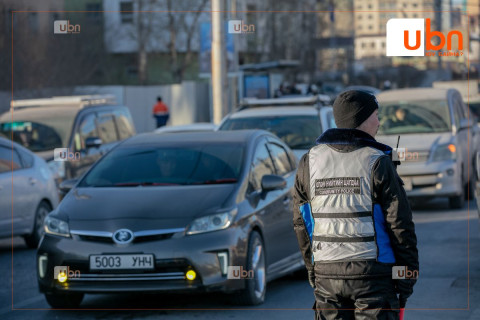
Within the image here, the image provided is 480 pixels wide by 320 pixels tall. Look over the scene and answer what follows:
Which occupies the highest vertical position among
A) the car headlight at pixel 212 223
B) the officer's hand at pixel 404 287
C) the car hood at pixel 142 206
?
the officer's hand at pixel 404 287

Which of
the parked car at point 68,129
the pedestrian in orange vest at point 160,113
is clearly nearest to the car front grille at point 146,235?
the parked car at point 68,129

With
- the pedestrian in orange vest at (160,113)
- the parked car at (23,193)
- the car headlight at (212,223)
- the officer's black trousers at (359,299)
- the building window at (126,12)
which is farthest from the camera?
the building window at (126,12)

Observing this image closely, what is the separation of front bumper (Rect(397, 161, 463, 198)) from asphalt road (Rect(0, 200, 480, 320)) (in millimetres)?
4588

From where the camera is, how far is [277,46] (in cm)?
7306

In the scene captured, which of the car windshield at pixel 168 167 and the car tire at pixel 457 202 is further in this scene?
the car tire at pixel 457 202

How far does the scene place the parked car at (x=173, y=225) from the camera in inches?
316

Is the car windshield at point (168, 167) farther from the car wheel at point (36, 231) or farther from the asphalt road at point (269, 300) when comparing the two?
the car wheel at point (36, 231)

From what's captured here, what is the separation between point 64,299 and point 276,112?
6995 millimetres

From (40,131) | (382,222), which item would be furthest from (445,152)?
(382,222)

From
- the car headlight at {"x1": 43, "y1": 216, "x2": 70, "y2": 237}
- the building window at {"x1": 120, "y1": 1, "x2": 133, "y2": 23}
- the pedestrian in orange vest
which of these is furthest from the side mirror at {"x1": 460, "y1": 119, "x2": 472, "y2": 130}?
the building window at {"x1": 120, "y1": 1, "x2": 133, "y2": 23}

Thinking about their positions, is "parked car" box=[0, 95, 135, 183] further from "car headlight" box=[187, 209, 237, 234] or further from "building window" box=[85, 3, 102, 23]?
"building window" box=[85, 3, 102, 23]

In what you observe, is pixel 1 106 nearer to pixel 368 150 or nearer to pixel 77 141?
pixel 77 141

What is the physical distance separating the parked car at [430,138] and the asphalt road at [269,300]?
466 centimetres

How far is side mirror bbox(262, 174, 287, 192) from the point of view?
8.81 metres
